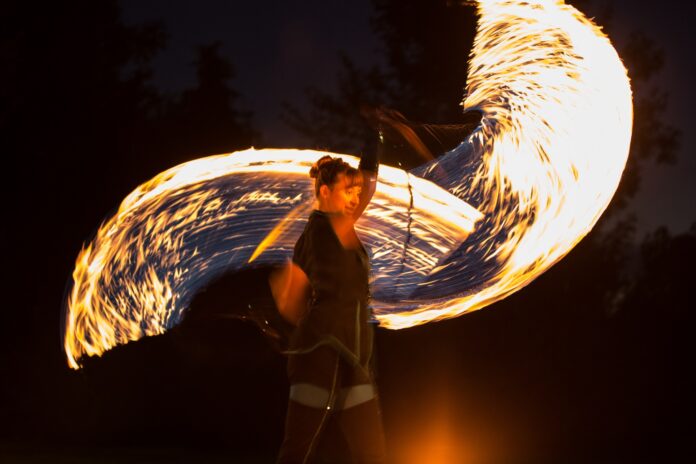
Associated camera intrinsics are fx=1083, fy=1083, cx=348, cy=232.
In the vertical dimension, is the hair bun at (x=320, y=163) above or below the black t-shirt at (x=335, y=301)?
above

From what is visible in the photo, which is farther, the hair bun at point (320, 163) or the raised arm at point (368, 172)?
the raised arm at point (368, 172)

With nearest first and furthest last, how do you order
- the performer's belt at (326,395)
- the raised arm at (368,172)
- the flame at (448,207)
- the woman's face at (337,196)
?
1. the performer's belt at (326,395)
2. the woman's face at (337,196)
3. the raised arm at (368,172)
4. the flame at (448,207)

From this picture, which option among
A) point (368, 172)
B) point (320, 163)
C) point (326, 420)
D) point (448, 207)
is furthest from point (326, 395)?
point (448, 207)

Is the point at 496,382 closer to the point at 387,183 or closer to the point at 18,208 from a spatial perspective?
the point at 18,208

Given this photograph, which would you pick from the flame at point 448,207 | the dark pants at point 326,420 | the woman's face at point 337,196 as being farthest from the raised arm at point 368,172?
the flame at point 448,207

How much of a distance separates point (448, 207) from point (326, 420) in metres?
2.66

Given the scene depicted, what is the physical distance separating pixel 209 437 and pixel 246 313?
7.88 meters

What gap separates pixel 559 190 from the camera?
6.05 metres

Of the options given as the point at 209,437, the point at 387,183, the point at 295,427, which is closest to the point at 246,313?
the point at 295,427

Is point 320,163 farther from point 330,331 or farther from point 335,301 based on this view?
point 330,331

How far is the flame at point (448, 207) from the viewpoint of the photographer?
596 cm

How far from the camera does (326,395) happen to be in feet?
14.1

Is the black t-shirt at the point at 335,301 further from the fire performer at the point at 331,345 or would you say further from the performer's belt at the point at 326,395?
the performer's belt at the point at 326,395

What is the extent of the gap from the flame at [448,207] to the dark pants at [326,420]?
131 cm
